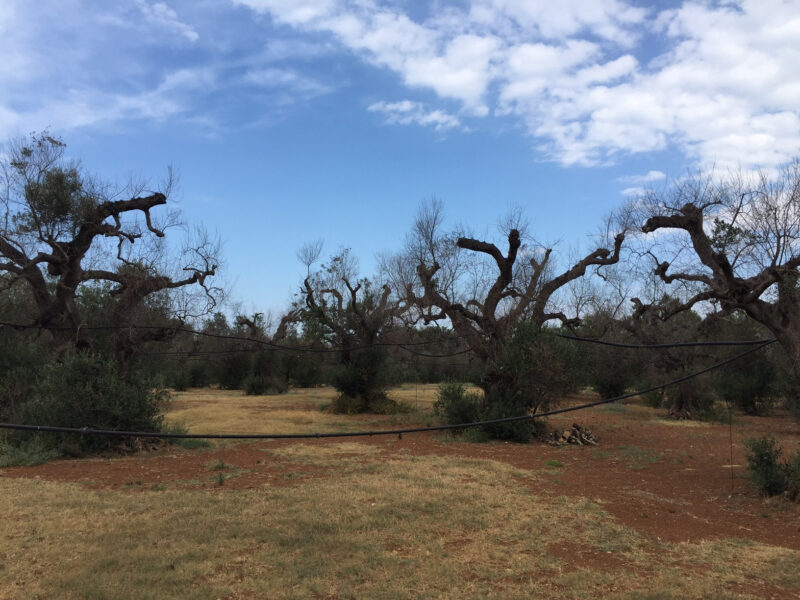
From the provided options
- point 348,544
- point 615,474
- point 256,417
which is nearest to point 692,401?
point 615,474

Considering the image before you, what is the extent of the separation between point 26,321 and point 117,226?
5191 mm

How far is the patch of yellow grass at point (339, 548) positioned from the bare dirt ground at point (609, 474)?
17.7 inches

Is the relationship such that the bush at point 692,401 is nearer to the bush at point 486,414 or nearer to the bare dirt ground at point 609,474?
the bare dirt ground at point 609,474

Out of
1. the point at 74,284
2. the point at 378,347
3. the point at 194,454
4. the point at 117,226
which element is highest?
the point at 117,226

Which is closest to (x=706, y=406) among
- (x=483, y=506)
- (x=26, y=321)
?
(x=483, y=506)

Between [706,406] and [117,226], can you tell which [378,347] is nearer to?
[117,226]

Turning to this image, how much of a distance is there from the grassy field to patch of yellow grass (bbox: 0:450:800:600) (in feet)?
0.07

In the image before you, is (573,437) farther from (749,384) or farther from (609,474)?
(749,384)

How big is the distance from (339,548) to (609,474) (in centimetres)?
657

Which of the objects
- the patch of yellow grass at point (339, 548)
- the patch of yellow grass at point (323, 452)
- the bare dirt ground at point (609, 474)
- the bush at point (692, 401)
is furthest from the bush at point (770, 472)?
the bush at point (692, 401)

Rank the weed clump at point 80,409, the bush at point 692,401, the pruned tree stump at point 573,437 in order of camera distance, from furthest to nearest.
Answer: the bush at point 692,401
the pruned tree stump at point 573,437
the weed clump at point 80,409

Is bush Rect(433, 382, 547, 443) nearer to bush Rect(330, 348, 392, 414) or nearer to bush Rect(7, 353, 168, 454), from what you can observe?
bush Rect(330, 348, 392, 414)

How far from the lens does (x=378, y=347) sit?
2169 centimetres

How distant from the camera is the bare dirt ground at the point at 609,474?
683 cm
